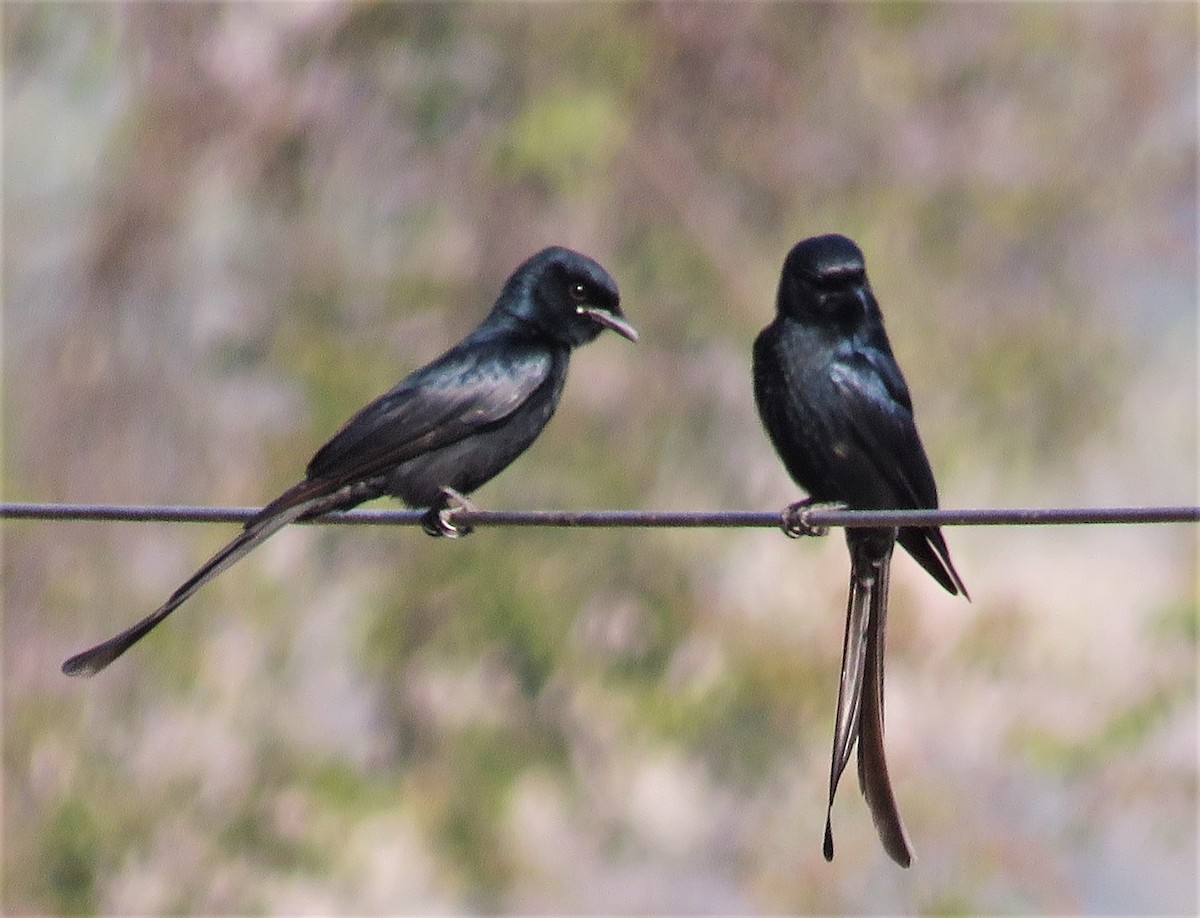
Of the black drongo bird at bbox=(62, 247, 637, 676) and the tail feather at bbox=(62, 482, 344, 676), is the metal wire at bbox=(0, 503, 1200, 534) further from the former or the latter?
the black drongo bird at bbox=(62, 247, 637, 676)

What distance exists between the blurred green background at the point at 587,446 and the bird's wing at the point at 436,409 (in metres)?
4.33

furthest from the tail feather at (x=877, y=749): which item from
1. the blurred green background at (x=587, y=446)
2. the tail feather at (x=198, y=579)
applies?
the blurred green background at (x=587, y=446)

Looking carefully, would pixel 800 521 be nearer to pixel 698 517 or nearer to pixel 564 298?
pixel 698 517

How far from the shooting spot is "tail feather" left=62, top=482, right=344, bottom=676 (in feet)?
13.3

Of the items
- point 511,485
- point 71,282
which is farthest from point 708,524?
point 71,282

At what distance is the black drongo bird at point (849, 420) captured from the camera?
15.7 ft

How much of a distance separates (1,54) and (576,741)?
5.11m

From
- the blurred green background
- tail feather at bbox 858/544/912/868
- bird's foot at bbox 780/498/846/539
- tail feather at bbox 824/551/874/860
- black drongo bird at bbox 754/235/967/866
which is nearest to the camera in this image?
bird's foot at bbox 780/498/846/539

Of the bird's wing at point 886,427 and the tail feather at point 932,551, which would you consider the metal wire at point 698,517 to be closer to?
the tail feather at point 932,551

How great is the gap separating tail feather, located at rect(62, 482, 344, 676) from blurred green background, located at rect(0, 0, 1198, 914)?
497 cm

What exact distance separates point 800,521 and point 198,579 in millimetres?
1345

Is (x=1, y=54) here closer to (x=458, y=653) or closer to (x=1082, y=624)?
(x=458, y=653)

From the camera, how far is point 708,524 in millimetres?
3658

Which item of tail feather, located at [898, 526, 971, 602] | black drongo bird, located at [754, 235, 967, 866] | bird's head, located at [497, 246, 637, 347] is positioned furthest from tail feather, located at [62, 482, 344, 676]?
tail feather, located at [898, 526, 971, 602]
